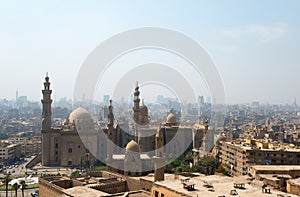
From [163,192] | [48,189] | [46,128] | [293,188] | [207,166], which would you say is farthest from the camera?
[46,128]

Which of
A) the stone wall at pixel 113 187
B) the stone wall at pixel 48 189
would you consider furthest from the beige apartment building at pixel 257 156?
the stone wall at pixel 48 189

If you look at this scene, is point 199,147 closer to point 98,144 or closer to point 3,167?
point 98,144

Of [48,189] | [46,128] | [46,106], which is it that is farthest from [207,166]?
[46,106]

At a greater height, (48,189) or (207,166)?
(48,189)

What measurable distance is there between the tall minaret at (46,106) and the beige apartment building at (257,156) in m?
21.6

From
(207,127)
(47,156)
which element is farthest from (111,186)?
(207,127)

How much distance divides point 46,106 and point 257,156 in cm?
2538

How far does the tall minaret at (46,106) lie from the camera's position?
1741 inches

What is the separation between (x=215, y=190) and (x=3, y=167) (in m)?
40.2

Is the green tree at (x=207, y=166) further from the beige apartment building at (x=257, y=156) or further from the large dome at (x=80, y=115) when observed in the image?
the large dome at (x=80, y=115)

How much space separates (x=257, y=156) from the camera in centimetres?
3431

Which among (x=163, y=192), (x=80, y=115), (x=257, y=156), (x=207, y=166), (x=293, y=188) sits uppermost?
(x=80, y=115)

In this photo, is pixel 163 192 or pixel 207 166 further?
pixel 207 166

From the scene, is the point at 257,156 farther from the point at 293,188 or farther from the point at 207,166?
the point at 293,188
